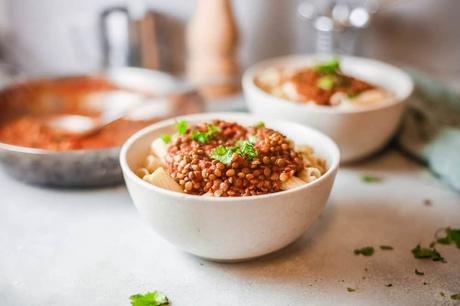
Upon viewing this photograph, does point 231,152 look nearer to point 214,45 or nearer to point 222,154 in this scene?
point 222,154

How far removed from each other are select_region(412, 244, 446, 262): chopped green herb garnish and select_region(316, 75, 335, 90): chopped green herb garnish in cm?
49

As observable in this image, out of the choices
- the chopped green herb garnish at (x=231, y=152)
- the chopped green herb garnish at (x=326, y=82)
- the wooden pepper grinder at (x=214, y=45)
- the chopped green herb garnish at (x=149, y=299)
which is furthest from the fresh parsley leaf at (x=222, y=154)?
the wooden pepper grinder at (x=214, y=45)

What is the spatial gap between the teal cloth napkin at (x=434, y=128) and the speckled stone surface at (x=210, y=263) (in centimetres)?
7

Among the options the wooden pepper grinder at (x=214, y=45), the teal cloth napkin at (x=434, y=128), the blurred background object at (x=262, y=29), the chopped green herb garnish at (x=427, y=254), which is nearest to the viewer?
the chopped green herb garnish at (x=427, y=254)

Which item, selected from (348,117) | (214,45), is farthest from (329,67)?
(214,45)

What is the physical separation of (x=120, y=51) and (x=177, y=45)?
0.86 ft

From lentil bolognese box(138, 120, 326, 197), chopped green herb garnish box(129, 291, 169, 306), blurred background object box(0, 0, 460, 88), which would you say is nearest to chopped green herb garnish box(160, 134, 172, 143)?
lentil bolognese box(138, 120, 326, 197)

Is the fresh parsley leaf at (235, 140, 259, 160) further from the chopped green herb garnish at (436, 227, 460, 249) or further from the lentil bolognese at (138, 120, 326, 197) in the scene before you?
the chopped green herb garnish at (436, 227, 460, 249)

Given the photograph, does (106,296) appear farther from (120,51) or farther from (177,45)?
(177,45)

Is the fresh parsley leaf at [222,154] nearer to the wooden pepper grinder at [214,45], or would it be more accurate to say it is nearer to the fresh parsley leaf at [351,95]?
the fresh parsley leaf at [351,95]

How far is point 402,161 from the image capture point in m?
1.52

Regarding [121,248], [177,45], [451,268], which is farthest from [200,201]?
[177,45]

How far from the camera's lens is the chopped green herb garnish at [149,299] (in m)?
0.96

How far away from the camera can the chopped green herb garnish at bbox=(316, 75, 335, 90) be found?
1.45 metres
